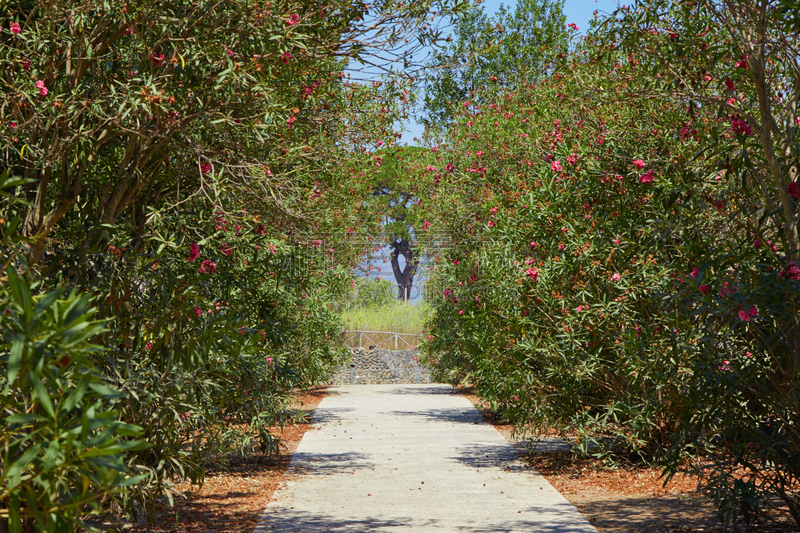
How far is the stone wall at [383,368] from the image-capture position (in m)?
28.8

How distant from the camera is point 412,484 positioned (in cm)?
870

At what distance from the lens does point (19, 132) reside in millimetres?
5188

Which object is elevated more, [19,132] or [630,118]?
[630,118]

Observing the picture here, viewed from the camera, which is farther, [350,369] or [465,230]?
[350,369]

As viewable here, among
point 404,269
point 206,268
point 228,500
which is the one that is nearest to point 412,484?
point 228,500

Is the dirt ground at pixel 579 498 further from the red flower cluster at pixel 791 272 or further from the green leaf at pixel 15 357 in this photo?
the green leaf at pixel 15 357

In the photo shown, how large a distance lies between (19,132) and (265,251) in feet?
10.2

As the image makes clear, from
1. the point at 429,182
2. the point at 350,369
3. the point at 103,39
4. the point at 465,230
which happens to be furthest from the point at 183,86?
the point at 350,369

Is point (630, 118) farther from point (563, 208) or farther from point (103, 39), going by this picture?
point (103, 39)

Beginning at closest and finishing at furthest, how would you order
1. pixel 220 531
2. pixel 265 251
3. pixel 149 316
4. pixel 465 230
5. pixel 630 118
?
1. pixel 149 316
2. pixel 220 531
3. pixel 265 251
4. pixel 630 118
5. pixel 465 230

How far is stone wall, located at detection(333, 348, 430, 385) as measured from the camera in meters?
28.8

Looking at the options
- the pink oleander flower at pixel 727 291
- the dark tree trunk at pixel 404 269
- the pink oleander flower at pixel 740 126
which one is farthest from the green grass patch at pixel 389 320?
the pink oleander flower at pixel 727 291

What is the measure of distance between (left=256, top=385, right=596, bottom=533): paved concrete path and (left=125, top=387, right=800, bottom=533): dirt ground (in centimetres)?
23

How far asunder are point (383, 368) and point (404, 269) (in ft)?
50.3
